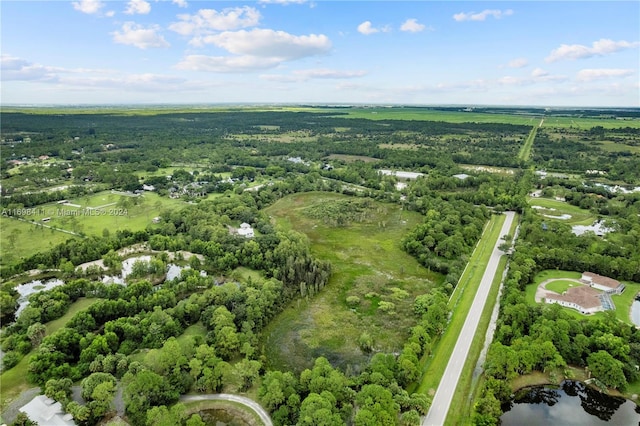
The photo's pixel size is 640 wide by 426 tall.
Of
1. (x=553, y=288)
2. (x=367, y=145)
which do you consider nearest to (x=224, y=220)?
(x=553, y=288)

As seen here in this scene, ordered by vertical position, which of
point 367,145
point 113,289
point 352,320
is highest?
point 367,145

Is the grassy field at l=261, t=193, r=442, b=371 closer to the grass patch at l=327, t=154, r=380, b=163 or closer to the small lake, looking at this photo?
the small lake

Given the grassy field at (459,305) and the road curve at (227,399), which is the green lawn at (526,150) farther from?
the road curve at (227,399)

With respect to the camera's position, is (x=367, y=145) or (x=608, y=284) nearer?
(x=608, y=284)

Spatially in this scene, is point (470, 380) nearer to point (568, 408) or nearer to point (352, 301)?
point (568, 408)

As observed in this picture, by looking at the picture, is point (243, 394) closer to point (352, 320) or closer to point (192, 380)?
point (192, 380)
